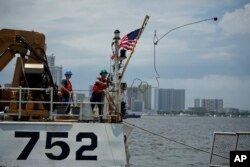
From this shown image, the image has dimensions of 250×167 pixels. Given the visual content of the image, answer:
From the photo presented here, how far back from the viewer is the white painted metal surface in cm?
1340

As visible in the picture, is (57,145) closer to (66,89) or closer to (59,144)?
(59,144)

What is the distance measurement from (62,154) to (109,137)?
1.51 meters

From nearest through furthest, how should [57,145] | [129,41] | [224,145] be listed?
[57,145] < [224,145] < [129,41]

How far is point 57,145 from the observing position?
44.2 feet

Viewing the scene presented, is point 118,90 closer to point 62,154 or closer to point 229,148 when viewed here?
point 62,154

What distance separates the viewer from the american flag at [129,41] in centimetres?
1530

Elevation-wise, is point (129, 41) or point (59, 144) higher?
point (129, 41)

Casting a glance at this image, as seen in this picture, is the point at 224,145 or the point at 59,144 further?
the point at 224,145

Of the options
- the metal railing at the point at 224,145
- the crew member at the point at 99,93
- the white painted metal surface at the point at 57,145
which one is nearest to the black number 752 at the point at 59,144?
the white painted metal surface at the point at 57,145

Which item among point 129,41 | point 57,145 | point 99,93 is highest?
point 129,41

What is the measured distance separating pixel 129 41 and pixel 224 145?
4.71m

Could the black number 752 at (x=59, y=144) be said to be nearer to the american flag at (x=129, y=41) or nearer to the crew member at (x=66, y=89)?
the crew member at (x=66, y=89)

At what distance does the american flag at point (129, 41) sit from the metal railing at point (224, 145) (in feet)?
13.5

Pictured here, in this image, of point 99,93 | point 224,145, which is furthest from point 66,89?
point 224,145
